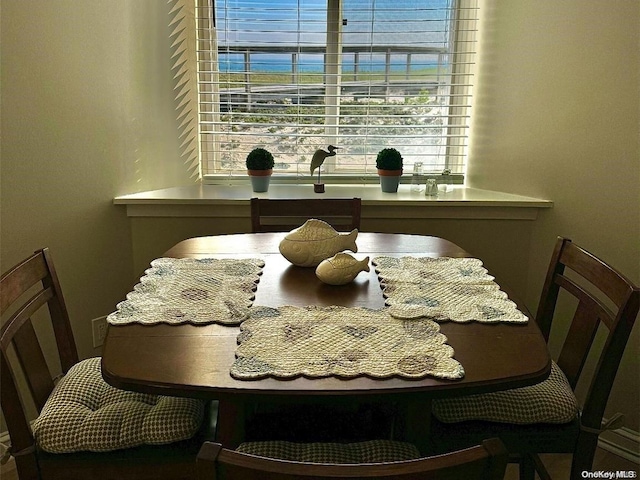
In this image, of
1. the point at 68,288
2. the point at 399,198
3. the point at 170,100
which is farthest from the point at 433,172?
the point at 68,288

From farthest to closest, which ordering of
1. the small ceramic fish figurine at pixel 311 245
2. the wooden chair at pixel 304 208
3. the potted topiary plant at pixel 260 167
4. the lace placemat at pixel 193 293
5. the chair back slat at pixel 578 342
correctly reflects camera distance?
the potted topiary plant at pixel 260 167 < the wooden chair at pixel 304 208 < the small ceramic fish figurine at pixel 311 245 < the chair back slat at pixel 578 342 < the lace placemat at pixel 193 293

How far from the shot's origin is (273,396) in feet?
→ 2.91

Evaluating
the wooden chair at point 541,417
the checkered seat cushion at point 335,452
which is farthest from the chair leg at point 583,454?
the checkered seat cushion at point 335,452

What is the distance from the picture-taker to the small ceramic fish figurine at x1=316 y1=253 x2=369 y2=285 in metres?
1.34

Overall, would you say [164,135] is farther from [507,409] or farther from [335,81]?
[507,409]

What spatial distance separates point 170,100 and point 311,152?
2.33 ft

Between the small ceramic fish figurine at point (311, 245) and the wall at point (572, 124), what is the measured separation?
1042 mm

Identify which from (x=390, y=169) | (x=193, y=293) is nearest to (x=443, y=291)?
(x=193, y=293)

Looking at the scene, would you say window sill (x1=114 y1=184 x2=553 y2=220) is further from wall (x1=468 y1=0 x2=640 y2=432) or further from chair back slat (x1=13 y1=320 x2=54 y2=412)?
chair back slat (x1=13 y1=320 x2=54 y2=412)

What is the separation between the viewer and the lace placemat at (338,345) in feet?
3.09

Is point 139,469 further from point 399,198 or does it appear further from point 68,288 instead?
point 399,198

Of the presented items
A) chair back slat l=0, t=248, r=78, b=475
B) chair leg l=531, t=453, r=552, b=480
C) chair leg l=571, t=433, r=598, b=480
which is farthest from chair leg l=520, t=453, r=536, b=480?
chair back slat l=0, t=248, r=78, b=475

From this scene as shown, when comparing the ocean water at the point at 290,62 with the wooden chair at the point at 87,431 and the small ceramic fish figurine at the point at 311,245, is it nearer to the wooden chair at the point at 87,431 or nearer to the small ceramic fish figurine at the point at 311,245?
the small ceramic fish figurine at the point at 311,245

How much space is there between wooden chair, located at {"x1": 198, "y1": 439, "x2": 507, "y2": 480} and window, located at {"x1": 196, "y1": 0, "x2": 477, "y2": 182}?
2131 millimetres
